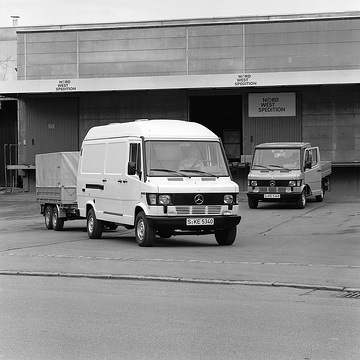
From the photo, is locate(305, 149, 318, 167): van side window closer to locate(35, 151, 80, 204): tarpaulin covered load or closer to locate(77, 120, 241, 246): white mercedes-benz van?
locate(35, 151, 80, 204): tarpaulin covered load

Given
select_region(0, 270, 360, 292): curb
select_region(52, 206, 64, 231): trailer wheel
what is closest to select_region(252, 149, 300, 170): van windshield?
select_region(52, 206, 64, 231): trailer wheel

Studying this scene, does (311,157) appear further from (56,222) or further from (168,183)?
(168,183)

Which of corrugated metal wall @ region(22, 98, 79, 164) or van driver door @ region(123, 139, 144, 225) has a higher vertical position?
corrugated metal wall @ region(22, 98, 79, 164)

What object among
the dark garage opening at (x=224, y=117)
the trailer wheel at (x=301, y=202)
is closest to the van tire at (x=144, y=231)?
the trailer wheel at (x=301, y=202)

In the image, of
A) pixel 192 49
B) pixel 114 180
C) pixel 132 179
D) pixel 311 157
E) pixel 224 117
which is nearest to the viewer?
pixel 132 179

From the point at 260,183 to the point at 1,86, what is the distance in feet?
57.2

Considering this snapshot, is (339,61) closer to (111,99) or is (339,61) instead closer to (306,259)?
(111,99)

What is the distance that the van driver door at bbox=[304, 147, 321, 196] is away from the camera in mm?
30717

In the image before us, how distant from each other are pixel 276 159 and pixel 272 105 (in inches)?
474

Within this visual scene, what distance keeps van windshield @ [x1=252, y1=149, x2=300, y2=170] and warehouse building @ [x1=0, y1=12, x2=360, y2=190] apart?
10.2m

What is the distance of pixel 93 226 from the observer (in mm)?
19953

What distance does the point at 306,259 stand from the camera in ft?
47.9

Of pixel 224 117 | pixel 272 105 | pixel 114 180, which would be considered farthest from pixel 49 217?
pixel 224 117

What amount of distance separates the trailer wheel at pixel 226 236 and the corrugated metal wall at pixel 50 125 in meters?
27.4
